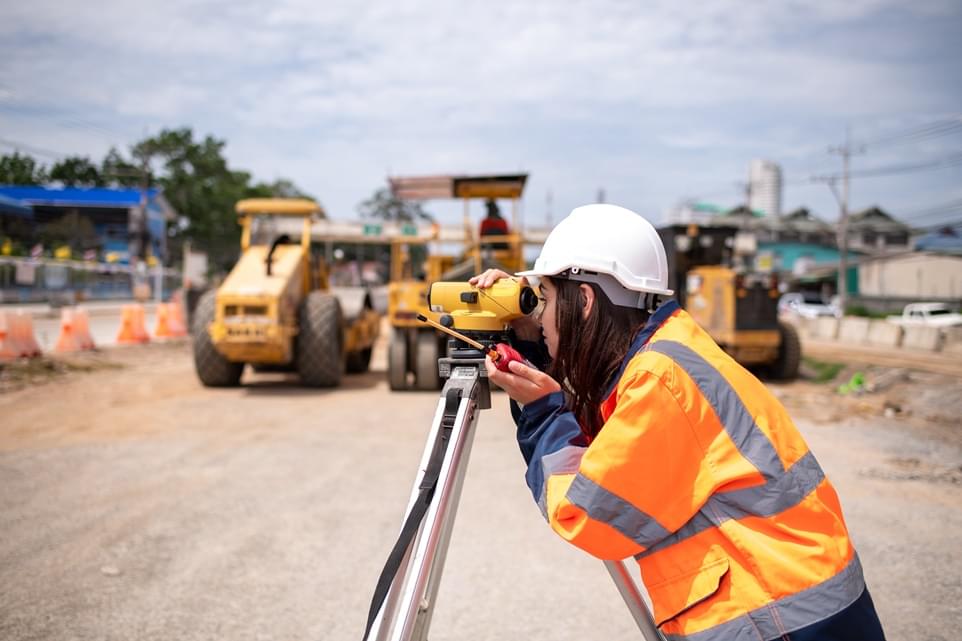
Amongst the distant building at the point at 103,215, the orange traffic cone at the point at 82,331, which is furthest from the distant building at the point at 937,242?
the orange traffic cone at the point at 82,331

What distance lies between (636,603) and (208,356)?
30.1 feet

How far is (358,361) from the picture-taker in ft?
42.6

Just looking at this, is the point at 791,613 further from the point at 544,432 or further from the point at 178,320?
the point at 178,320

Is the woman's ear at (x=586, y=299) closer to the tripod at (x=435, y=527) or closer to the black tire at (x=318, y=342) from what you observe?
the tripod at (x=435, y=527)

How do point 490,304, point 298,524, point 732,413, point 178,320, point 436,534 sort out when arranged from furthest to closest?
point 178,320 < point 298,524 < point 490,304 < point 436,534 < point 732,413

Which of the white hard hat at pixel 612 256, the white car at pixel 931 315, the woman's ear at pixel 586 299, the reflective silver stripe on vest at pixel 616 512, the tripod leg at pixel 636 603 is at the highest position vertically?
the white hard hat at pixel 612 256

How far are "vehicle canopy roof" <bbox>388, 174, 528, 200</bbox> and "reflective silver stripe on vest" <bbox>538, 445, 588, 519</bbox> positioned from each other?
8.88 meters

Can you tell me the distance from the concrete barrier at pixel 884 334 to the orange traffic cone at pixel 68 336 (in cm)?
2265

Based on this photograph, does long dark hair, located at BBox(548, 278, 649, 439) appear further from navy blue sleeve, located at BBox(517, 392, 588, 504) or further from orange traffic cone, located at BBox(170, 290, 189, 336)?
orange traffic cone, located at BBox(170, 290, 189, 336)

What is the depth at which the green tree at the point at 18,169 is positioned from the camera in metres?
8.23

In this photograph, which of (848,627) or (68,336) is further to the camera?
(68,336)

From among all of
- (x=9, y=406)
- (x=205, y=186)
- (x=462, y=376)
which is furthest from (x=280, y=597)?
(x=205, y=186)

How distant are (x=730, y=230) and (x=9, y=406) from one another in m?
12.2

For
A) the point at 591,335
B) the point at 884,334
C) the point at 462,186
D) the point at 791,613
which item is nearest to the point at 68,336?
the point at 462,186
